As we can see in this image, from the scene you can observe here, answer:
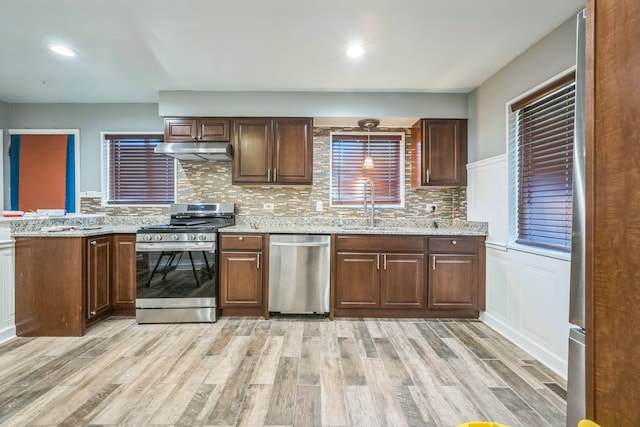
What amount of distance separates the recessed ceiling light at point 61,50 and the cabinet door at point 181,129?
3.03ft

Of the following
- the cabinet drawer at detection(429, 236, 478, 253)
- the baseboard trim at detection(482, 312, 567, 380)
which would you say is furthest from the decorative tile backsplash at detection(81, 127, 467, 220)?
the baseboard trim at detection(482, 312, 567, 380)

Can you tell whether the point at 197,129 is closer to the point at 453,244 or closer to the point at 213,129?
the point at 213,129

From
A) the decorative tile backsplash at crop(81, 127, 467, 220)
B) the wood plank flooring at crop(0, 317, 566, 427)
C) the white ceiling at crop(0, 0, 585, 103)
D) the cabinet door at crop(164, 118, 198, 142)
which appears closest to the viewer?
the wood plank flooring at crop(0, 317, 566, 427)

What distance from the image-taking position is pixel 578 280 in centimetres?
82

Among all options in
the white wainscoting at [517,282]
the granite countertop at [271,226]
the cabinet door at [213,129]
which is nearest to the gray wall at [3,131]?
the granite countertop at [271,226]

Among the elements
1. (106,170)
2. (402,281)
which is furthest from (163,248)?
(402,281)

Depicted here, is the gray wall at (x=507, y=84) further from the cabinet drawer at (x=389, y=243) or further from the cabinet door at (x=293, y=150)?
the cabinet door at (x=293, y=150)

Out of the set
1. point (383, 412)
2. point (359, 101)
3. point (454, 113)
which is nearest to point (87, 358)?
point (383, 412)

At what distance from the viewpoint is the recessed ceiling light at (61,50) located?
91.8 inches

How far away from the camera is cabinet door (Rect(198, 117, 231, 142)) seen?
10.5 feet

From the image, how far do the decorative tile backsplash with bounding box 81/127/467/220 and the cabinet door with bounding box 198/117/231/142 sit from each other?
407 millimetres

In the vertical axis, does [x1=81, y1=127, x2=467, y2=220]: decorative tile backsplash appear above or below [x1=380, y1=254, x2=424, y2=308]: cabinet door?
above

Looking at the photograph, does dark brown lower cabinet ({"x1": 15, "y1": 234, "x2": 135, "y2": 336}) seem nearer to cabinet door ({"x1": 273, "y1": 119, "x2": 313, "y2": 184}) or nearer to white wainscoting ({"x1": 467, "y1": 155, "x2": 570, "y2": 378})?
cabinet door ({"x1": 273, "y1": 119, "x2": 313, "y2": 184})

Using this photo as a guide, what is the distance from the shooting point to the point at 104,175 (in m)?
3.59
